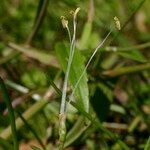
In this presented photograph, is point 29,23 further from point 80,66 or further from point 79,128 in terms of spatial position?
point 80,66

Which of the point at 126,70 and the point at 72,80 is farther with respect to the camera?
the point at 126,70

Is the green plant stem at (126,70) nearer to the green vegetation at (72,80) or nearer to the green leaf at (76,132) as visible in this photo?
the green vegetation at (72,80)

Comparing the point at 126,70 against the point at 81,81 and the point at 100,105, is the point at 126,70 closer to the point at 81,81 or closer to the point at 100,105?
the point at 100,105

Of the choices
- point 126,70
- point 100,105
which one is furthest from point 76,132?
point 126,70

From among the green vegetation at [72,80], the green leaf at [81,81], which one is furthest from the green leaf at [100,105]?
the green leaf at [81,81]

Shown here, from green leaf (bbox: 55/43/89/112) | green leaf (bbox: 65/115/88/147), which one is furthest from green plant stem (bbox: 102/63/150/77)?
green leaf (bbox: 55/43/89/112)

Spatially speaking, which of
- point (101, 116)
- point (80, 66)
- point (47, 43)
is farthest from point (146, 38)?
point (80, 66)

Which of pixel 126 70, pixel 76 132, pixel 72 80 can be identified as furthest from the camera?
pixel 126 70

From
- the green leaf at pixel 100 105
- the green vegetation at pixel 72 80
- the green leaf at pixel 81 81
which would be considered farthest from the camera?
the green leaf at pixel 100 105
